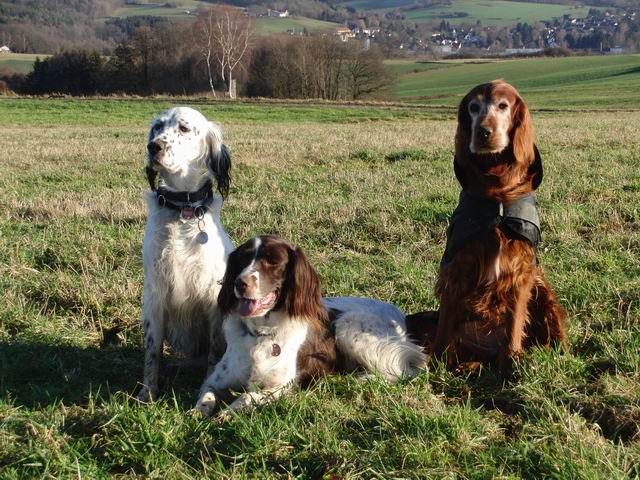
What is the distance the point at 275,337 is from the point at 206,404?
1.64 feet

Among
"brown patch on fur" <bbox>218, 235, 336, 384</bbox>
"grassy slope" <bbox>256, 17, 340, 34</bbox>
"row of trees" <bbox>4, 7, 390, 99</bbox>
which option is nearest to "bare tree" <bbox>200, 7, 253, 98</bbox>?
"row of trees" <bbox>4, 7, 390, 99</bbox>

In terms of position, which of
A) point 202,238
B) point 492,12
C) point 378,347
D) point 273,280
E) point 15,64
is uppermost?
point 492,12

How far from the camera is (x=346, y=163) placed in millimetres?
11422

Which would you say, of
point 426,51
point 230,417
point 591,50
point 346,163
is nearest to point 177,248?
point 230,417

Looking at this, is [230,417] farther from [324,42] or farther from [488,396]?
[324,42]

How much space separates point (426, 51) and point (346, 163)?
3919 inches

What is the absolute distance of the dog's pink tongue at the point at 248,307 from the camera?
3535 millimetres

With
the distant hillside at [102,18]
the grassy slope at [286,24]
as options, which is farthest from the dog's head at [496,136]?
the grassy slope at [286,24]

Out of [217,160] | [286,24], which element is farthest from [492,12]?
[217,160]

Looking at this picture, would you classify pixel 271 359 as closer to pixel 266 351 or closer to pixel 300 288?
pixel 266 351

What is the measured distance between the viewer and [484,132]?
3.57m

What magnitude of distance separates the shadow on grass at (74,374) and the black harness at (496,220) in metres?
1.76

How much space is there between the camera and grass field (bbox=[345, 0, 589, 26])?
150 metres

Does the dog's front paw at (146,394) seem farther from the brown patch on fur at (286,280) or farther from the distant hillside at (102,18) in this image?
the distant hillside at (102,18)
